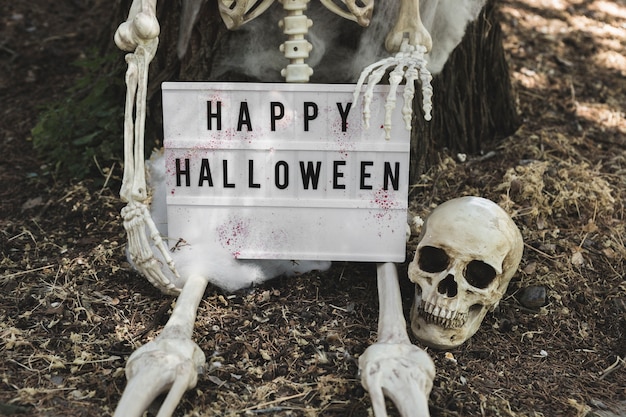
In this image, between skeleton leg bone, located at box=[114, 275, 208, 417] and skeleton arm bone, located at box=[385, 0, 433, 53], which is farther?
skeleton arm bone, located at box=[385, 0, 433, 53]

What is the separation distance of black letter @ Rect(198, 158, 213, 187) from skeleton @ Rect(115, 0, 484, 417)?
23cm

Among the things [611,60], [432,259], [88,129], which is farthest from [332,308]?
[611,60]

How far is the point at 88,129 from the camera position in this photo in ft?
11.5

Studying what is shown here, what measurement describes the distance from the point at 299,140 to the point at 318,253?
40cm

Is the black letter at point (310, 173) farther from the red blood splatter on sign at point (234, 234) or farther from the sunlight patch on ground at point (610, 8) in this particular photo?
the sunlight patch on ground at point (610, 8)

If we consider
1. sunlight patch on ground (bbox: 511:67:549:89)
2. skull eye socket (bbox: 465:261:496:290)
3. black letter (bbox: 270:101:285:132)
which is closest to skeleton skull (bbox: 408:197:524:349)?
skull eye socket (bbox: 465:261:496:290)

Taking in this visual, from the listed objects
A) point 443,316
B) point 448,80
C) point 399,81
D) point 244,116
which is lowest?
point 443,316

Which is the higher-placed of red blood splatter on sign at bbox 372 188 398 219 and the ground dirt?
red blood splatter on sign at bbox 372 188 398 219

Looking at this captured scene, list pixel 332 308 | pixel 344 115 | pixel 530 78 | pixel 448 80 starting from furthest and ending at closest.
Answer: pixel 530 78 → pixel 448 80 → pixel 332 308 → pixel 344 115

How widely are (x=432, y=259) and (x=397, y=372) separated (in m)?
0.61

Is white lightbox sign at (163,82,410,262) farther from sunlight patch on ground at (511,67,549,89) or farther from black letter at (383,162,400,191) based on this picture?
sunlight patch on ground at (511,67,549,89)

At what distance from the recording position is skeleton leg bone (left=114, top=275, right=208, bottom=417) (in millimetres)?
2014

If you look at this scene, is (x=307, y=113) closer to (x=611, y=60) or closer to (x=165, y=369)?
(x=165, y=369)

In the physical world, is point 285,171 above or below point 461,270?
above
